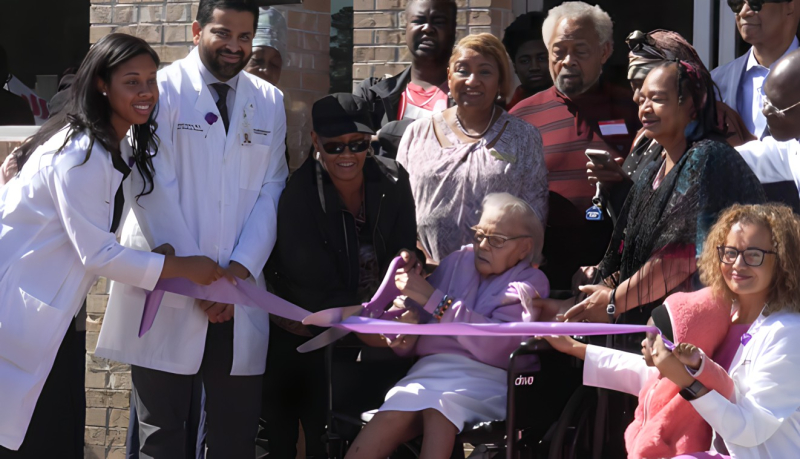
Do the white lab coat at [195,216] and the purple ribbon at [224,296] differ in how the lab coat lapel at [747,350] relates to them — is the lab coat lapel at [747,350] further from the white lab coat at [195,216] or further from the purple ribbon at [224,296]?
the white lab coat at [195,216]

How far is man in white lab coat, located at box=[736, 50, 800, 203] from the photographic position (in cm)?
414

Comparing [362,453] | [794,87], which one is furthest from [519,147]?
[362,453]

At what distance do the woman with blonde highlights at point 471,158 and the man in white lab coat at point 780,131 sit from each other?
3.15 ft

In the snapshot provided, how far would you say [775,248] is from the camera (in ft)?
11.6

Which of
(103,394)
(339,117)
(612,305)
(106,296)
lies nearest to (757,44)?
(612,305)

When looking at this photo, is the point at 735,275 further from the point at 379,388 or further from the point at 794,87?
the point at 379,388

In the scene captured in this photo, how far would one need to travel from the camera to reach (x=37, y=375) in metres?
4.11

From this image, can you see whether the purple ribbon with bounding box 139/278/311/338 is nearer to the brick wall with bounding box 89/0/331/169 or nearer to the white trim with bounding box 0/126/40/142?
the brick wall with bounding box 89/0/331/169

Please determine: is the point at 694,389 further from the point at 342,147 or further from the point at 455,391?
the point at 342,147

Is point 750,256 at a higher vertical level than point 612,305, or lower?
higher

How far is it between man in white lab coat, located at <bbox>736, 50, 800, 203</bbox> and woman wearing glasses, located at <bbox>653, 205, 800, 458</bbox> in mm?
674

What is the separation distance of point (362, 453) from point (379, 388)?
1.43ft

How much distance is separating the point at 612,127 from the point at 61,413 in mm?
2860

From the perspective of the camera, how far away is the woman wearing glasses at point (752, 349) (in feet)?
11.1
